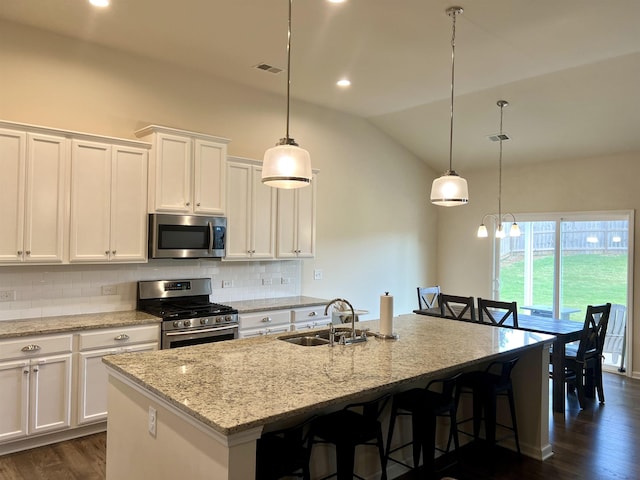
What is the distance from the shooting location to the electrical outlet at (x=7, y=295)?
3816 mm

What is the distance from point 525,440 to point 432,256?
4.33 metres

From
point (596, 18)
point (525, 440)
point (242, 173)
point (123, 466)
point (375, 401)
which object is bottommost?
point (525, 440)

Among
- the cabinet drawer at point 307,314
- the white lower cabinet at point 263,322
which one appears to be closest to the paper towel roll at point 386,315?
the white lower cabinet at point 263,322

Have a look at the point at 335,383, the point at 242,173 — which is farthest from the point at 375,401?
the point at 242,173

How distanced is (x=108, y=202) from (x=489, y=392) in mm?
3341

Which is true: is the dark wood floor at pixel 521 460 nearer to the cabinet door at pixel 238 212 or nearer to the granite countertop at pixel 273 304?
the granite countertop at pixel 273 304

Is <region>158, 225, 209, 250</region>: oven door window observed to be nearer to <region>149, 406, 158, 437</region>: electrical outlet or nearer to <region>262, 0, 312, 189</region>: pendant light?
<region>262, 0, 312, 189</region>: pendant light

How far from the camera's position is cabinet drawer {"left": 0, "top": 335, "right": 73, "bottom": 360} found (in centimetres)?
336

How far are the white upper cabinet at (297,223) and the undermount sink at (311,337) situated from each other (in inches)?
77.1

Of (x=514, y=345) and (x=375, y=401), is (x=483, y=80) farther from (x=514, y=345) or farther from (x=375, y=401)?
(x=375, y=401)

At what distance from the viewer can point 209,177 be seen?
4.60m

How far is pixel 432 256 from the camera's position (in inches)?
306

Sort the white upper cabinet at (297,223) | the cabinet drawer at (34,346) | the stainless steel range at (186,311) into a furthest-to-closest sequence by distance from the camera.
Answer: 1. the white upper cabinet at (297,223)
2. the stainless steel range at (186,311)
3. the cabinet drawer at (34,346)

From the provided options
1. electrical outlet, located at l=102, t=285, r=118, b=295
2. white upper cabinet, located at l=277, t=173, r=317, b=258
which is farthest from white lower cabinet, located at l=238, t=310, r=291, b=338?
electrical outlet, located at l=102, t=285, r=118, b=295
